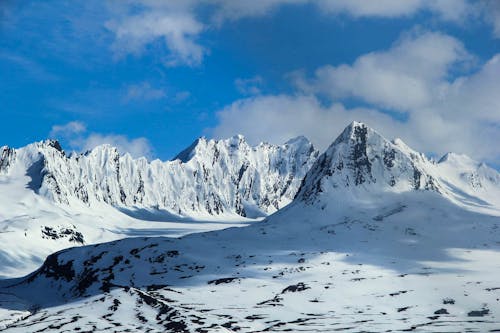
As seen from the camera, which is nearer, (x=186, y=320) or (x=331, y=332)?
(x=331, y=332)

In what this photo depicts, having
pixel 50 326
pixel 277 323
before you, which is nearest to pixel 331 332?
pixel 277 323

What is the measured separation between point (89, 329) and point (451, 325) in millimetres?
104416

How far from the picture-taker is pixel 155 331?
18988cm

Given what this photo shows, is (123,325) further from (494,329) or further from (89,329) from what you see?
(494,329)

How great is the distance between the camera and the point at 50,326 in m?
199

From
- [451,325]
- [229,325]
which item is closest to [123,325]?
[229,325]

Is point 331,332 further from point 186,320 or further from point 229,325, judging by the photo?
point 186,320

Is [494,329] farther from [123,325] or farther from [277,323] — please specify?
[123,325]

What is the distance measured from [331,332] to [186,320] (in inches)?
1761

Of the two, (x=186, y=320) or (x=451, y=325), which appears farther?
(x=186, y=320)

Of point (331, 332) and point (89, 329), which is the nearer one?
point (331, 332)

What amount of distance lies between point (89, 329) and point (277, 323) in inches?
2193

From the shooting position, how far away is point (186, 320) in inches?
7815

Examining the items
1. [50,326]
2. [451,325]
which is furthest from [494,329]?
[50,326]
